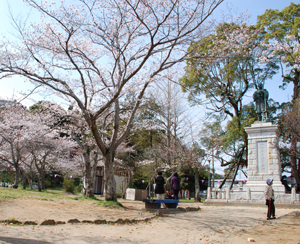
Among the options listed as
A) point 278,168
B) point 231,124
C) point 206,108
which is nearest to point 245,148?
point 231,124

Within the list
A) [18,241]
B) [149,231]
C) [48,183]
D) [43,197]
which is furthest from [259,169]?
[48,183]

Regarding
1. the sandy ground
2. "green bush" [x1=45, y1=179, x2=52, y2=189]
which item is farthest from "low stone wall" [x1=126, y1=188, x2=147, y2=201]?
"green bush" [x1=45, y1=179, x2=52, y2=189]

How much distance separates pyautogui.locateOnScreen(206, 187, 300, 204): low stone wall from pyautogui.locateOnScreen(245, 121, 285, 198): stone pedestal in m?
0.38

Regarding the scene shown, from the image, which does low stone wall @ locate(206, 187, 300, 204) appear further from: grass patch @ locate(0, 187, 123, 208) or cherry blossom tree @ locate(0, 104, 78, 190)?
cherry blossom tree @ locate(0, 104, 78, 190)

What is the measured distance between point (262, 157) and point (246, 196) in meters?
2.79

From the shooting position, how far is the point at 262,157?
616 inches

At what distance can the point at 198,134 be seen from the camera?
23.4 metres

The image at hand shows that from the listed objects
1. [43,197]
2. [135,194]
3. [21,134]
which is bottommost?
[135,194]

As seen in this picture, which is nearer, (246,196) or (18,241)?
(18,241)

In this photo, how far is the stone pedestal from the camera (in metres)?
15.0

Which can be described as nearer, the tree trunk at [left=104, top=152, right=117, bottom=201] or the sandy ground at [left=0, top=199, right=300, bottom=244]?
the sandy ground at [left=0, top=199, right=300, bottom=244]

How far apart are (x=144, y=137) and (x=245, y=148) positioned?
1132 centimetres

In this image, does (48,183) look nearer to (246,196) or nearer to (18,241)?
(246,196)

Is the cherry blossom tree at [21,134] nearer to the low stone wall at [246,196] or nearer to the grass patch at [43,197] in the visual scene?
the grass patch at [43,197]
